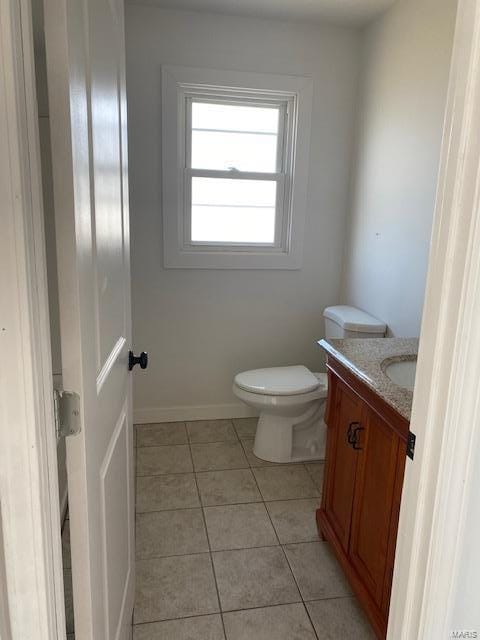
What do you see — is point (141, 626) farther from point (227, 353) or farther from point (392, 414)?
point (227, 353)

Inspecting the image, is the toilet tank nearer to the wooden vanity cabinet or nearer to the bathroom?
the bathroom

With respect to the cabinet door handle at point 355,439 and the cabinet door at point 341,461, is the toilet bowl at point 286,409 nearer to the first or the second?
the cabinet door at point 341,461

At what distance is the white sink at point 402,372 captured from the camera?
1637mm

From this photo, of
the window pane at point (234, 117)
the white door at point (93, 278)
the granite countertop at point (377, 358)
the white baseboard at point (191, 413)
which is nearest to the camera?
the white door at point (93, 278)

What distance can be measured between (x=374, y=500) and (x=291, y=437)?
1133mm

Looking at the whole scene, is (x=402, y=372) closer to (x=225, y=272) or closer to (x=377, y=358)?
(x=377, y=358)

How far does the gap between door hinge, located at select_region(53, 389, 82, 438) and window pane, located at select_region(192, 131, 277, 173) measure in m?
2.20

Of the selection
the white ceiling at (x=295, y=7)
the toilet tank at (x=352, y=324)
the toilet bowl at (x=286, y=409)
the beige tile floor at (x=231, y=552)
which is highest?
the white ceiling at (x=295, y=7)

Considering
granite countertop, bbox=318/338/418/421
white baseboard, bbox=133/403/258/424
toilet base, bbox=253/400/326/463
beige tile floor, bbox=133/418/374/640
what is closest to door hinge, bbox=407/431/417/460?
granite countertop, bbox=318/338/418/421

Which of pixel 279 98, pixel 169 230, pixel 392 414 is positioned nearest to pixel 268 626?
pixel 392 414

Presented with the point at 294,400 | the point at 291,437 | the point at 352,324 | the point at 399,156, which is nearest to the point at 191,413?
the point at 291,437

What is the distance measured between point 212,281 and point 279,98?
3.68 feet

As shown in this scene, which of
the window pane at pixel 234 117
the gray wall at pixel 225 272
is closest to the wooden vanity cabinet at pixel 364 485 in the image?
the gray wall at pixel 225 272

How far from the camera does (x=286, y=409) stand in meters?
2.46
